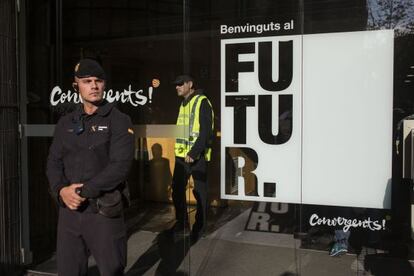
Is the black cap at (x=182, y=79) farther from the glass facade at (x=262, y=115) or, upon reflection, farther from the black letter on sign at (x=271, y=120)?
the black letter on sign at (x=271, y=120)

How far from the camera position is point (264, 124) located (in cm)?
459

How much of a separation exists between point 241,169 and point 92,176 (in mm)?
1791

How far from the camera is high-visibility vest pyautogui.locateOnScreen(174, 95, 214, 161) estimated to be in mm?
4766

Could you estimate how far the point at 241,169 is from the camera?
4.67 meters

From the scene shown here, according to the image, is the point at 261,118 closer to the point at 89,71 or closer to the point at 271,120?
the point at 271,120

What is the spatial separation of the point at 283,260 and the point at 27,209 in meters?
2.65

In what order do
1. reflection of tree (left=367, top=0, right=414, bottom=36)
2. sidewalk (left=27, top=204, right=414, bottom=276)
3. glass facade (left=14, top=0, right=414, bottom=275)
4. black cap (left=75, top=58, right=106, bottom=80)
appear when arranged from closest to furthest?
black cap (left=75, top=58, right=106, bottom=80) < reflection of tree (left=367, top=0, right=414, bottom=36) < glass facade (left=14, top=0, right=414, bottom=275) < sidewalk (left=27, top=204, right=414, bottom=276)

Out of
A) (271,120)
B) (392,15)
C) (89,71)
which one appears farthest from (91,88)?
(392,15)

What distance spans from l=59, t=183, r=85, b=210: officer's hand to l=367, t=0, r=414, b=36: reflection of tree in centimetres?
275

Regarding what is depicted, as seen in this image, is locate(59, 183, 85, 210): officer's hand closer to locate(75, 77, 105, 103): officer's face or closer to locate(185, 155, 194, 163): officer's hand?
locate(75, 77, 105, 103): officer's face

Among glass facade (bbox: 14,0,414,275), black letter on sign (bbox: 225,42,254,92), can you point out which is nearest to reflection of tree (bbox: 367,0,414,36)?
glass facade (bbox: 14,0,414,275)

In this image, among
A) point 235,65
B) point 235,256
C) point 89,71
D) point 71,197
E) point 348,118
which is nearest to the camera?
point 71,197

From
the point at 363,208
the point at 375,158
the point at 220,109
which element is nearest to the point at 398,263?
the point at 363,208

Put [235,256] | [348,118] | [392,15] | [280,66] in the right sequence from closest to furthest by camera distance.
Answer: [392,15], [348,118], [280,66], [235,256]
